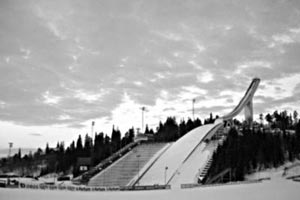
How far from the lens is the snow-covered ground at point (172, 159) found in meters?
38.2

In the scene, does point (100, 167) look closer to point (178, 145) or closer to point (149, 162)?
point (149, 162)

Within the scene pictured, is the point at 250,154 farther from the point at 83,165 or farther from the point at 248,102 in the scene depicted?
the point at 248,102

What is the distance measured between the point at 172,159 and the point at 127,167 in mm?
6184

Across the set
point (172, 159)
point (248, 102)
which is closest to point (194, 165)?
point (172, 159)

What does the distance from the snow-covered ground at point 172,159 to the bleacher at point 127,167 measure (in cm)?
183

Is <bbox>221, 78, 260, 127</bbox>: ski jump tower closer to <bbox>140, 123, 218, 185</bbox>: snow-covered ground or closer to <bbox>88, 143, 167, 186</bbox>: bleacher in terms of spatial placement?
<bbox>140, 123, 218, 185</bbox>: snow-covered ground

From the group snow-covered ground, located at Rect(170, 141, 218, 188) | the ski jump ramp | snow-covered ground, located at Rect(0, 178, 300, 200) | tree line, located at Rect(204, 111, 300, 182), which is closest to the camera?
snow-covered ground, located at Rect(0, 178, 300, 200)

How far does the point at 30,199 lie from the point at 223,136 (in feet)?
114

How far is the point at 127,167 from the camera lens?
4322 centimetres

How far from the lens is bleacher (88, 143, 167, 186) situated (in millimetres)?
39156

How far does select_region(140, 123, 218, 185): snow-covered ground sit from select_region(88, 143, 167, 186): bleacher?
1.83 meters

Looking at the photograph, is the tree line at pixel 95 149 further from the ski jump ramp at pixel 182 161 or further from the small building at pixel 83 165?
the ski jump ramp at pixel 182 161

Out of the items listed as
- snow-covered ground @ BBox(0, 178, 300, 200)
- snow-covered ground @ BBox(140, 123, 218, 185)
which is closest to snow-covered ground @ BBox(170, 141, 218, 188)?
snow-covered ground @ BBox(140, 123, 218, 185)

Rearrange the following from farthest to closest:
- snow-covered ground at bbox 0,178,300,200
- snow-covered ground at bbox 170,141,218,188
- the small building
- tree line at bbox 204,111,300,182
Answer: the small building → tree line at bbox 204,111,300,182 → snow-covered ground at bbox 170,141,218,188 → snow-covered ground at bbox 0,178,300,200
